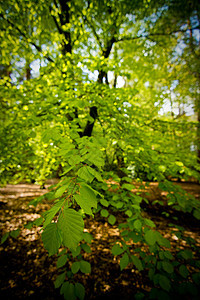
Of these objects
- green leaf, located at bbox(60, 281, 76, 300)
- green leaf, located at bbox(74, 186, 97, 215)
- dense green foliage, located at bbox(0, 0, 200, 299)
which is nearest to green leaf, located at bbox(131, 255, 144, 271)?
dense green foliage, located at bbox(0, 0, 200, 299)

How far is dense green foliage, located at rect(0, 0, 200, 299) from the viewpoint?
3.99 ft

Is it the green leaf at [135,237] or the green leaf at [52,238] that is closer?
the green leaf at [52,238]

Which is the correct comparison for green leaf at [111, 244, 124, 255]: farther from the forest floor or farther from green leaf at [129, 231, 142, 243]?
the forest floor

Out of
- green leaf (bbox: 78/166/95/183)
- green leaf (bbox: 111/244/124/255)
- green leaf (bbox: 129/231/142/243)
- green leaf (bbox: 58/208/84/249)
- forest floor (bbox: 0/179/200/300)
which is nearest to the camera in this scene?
green leaf (bbox: 58/208/84/249)

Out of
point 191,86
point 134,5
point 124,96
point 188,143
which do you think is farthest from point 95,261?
point 191,86

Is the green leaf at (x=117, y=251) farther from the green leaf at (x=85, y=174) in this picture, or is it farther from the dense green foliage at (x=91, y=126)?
the green leaf at (x=85, y=174)

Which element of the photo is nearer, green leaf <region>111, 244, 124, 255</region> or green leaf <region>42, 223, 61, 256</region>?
green leaf <region>42, 223, 61, 256</region>

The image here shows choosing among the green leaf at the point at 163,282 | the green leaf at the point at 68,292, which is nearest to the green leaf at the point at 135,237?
the green leaf at the point at 163,282

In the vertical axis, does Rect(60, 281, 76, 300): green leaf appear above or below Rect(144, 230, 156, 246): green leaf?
below

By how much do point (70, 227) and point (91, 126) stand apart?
3340 mm

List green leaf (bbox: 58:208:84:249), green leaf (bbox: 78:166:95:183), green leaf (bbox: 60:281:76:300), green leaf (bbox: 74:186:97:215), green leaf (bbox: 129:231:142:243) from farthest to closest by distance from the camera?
green leaf (bbox: 129:231:142:243)
green leaf (bbox: 60:281:76:300)
green leaf (bbox: 78:166:95:183)
green leaf (bbox: 74:186:97:215)
green leaf (bbox: 58:208:84:249)

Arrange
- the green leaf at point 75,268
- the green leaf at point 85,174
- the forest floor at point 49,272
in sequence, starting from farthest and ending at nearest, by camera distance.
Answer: the forest floor at point 49,272 → the green leaf at point 75,268 → the green leaf at point 85,174

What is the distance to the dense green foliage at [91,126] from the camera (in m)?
1.22

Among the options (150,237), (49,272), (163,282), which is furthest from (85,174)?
(49,272)
